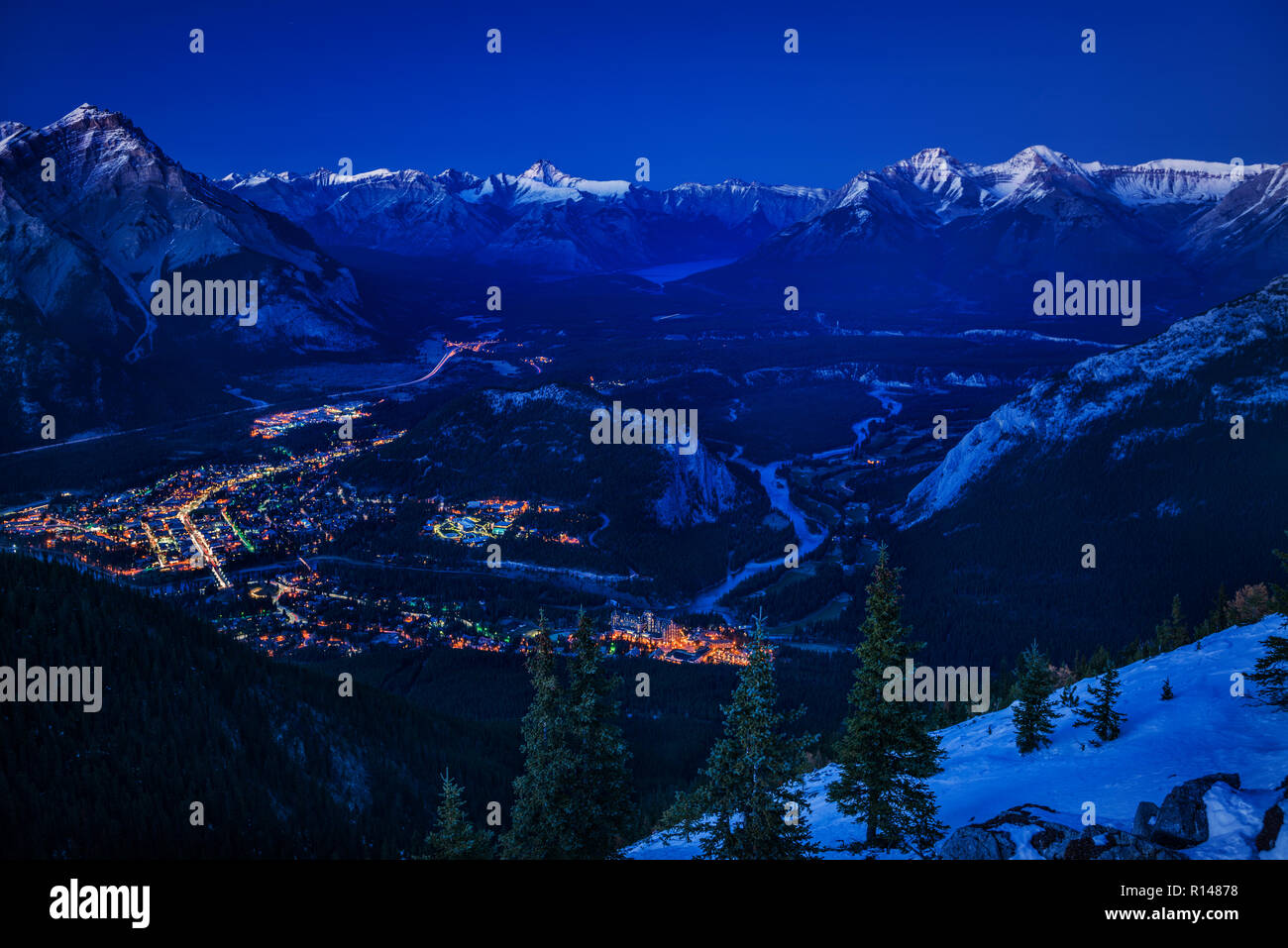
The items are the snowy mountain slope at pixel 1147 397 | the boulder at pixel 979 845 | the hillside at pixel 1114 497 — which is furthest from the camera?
the snowy mountain slope at pixel 1147 397

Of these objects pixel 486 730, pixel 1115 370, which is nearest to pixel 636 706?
pixel 486 730

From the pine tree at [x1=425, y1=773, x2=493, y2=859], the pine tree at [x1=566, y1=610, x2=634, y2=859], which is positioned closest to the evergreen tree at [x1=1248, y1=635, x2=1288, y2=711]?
the pine tree at [x1=566, y1=610, x2=634, y2=859]

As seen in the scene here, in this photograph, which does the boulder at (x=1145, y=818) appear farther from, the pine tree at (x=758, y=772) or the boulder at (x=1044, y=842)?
the pine tree at (x=758, y=772)

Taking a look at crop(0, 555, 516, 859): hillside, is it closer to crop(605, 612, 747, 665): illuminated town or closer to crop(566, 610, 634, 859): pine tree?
crop(566, 610, 634, 859): pine tree

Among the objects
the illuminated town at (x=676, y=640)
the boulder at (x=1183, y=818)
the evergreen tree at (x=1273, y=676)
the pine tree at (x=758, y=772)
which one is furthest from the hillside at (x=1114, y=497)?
the pine tree at (x=758, y=772)

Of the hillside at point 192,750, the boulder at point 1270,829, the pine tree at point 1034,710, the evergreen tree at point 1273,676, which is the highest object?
the evergreen tree at point 1273,676
